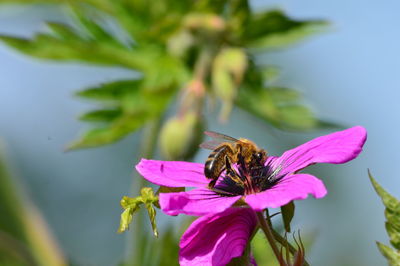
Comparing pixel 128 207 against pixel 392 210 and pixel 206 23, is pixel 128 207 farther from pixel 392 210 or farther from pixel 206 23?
pixel 206 23

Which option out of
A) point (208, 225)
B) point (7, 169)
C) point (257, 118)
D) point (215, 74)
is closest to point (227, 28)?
point (215, 74)

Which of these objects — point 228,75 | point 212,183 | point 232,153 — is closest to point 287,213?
point 212,183

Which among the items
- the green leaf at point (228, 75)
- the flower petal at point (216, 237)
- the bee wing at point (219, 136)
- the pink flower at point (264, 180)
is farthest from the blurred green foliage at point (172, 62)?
the flower petal at point (216, 237)

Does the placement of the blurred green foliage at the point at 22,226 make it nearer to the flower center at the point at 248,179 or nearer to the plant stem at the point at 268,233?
the flower center at the point at 248,179

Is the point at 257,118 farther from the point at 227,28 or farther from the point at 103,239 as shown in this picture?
the point at 103,239

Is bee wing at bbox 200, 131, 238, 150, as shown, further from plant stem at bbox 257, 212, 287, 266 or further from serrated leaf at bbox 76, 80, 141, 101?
serrated leaf at bbox 76, 80, 141, 101

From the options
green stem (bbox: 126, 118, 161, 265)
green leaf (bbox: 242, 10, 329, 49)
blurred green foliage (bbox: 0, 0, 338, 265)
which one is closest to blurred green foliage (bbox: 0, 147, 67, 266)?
blurred green foliage (bbox: 0, 0, 338, 265)
